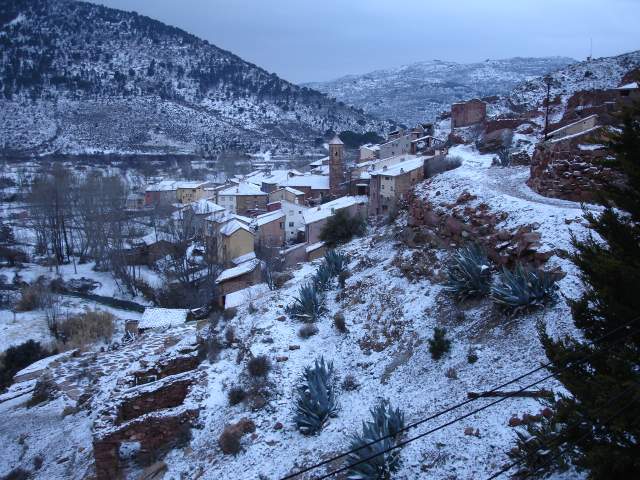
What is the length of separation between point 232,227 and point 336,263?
19.0 m

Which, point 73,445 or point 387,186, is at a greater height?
point 387,186

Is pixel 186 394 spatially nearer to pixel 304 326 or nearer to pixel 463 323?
pixel 304 326

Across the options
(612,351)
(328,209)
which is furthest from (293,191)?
(612,351)

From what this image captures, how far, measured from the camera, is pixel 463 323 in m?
9.05

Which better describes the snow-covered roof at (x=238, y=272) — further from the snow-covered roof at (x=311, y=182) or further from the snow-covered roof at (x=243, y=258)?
the snow-covered roof at (x=311, y=182)

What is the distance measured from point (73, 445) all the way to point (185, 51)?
14280 centimetres

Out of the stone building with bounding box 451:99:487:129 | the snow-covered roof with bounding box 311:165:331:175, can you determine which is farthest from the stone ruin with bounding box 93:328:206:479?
the snow-covered roof with bounding box 311:165:331:175

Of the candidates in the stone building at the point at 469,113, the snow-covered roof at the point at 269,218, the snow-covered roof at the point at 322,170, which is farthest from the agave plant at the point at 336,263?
the snow-covered roof at the point at 322,170

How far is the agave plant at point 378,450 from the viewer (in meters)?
6.27

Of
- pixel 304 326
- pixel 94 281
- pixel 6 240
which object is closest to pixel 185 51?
pixel 6 240

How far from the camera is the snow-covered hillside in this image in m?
6.67

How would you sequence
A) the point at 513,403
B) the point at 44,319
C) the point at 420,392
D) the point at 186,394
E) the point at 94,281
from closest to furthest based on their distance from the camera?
the point at 513,403 < the point at 420,392 < the point at 186,394 < the point at 44,319 < the point at 94,281

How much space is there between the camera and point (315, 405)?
27.6 feet

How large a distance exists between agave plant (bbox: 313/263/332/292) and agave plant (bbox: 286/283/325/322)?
109 cm
